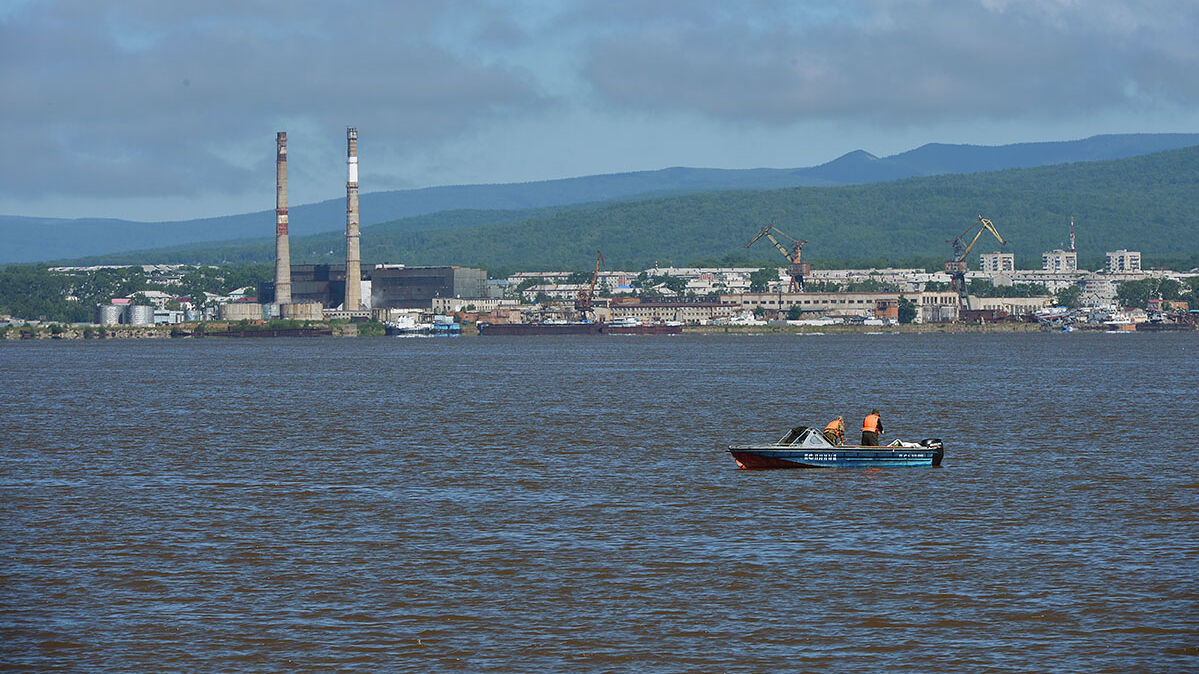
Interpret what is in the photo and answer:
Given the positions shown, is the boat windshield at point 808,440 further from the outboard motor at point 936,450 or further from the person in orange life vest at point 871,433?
the outboard motor at point 936,450

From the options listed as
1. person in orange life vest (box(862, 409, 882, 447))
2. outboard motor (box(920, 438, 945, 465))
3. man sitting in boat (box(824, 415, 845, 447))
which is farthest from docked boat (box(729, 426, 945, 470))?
person in orange life vest (box(862, 409, 882, 447))

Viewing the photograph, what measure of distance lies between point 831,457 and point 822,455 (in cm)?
29

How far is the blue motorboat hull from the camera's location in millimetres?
50781

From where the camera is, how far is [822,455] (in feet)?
167

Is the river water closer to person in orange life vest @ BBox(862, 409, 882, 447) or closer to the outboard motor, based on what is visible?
the outboard motor

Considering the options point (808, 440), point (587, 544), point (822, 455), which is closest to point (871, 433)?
point (822, 455)

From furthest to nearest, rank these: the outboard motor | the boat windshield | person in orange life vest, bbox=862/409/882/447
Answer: person in orange life vest, bbox=862/409/882/447
the outboard motor
the boat windshield

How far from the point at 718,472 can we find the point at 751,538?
44.8 ft

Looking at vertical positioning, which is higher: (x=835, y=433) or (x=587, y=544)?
(x=835, y=433)

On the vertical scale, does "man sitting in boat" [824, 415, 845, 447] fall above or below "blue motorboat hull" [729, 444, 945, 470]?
above

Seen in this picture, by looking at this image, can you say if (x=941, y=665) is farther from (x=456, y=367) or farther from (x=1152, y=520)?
(x=456, y=367)

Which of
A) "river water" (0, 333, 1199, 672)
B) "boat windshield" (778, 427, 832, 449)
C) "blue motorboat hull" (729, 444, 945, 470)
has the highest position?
"boat windshield" (778, 427, 832, 449)

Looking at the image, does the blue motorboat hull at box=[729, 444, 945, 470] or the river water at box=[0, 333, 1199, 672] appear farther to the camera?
the blue motorboat hull at box=[729, 444, 945, 470]

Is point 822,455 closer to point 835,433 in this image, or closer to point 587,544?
point 835,433
